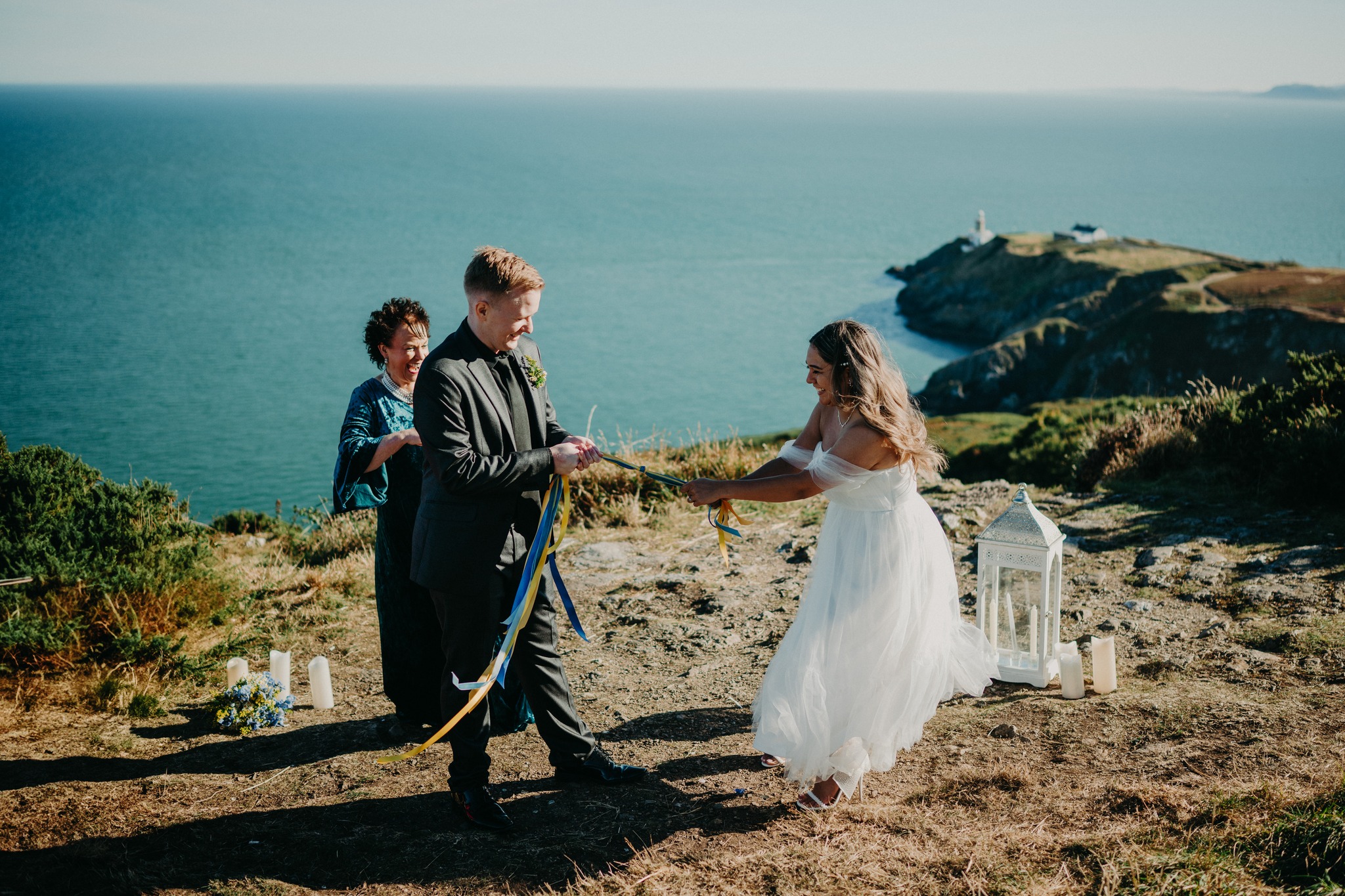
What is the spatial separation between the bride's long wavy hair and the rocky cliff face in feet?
123

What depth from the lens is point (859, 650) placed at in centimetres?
404

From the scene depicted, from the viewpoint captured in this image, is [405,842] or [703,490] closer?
[405,842]

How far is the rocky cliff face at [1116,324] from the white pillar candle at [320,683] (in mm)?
38001

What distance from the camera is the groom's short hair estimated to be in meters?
3.74

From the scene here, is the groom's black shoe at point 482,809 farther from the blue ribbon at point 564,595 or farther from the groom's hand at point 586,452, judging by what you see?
the groom's hand at point 586,452

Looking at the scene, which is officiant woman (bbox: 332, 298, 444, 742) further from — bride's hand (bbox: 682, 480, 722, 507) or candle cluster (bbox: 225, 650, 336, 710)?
bride's hand (bbox: 682, 480, 722, 507)

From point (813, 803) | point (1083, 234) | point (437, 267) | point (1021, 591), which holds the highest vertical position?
point (1083, 234)

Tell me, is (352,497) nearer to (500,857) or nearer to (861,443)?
(500,857)

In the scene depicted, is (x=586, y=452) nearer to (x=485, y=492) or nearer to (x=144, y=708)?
(x=485, y=492)

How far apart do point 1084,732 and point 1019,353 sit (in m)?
50.1

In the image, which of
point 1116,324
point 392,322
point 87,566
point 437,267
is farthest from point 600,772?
point 437,267

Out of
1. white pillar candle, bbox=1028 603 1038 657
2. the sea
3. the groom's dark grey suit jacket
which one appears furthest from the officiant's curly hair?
the sea

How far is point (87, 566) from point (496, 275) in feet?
14.1

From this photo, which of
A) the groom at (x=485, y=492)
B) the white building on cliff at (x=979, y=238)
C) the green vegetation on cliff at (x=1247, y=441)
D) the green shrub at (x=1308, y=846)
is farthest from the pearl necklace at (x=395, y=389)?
the white building on cliff at (x=979, y=238)
